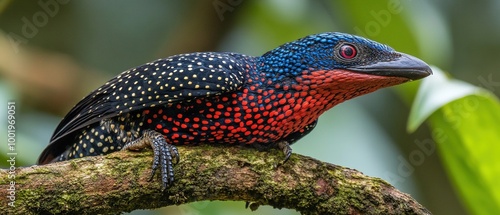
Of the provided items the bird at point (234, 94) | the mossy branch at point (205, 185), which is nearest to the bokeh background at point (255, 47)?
the bird at point (234, 94)

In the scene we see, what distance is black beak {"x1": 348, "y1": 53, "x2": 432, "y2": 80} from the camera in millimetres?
3252

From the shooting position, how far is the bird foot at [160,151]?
9.53 feet

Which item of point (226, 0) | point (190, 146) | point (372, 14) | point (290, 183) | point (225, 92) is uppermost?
point (226, 0)

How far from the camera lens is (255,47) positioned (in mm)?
5789

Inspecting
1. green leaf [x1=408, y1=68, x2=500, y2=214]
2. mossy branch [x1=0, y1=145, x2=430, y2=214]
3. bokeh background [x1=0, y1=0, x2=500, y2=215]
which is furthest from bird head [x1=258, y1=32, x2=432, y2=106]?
bokeh background [x1=0, y1=0, x2=500, y2=215]

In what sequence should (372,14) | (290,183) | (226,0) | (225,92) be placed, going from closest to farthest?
1. (290,183)
2. (225,92)
3. (372,14)
4. (226,0)

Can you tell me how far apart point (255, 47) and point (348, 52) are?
2403mm

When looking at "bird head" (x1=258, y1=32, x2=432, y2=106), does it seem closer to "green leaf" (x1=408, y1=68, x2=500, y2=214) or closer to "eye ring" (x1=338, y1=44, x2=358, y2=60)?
"eye ring" (x1=338, y1=44, x2=358, y2=60)

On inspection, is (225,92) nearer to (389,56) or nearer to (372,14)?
(389,56)

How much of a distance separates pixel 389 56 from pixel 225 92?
90 centimetres

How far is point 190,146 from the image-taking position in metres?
3.30

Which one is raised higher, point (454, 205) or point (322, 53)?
point (322, 53)

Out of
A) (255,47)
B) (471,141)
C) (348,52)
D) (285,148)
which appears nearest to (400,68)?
(348,52)

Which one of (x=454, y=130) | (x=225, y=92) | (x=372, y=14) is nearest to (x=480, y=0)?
(x=372, y=14)
